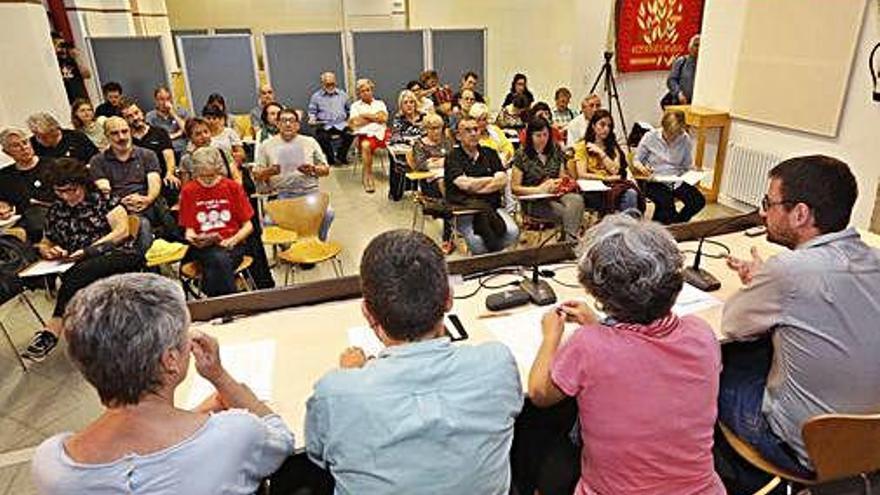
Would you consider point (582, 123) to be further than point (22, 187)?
Yes

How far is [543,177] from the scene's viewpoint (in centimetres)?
412

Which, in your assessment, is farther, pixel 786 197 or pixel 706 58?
pixel 706 58

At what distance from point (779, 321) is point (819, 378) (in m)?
0.18

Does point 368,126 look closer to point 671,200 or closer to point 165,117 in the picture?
point 165,117

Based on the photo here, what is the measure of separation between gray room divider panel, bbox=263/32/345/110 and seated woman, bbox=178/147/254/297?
453 centimetres

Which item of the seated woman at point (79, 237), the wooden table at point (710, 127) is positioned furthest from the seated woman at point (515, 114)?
the seated woman at point (79, 237)

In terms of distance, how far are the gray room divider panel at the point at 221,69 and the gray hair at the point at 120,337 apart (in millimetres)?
6695

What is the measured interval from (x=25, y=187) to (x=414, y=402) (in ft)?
12.7

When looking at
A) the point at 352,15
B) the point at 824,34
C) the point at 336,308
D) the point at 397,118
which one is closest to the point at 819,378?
the point at 336,308

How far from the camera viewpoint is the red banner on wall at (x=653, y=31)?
7508 millimetres

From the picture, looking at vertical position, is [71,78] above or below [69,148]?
above

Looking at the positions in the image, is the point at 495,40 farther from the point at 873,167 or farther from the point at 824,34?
the point at 873,167

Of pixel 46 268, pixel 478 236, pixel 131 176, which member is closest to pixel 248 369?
pixel 46 268

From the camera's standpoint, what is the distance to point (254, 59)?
7.25 metres
